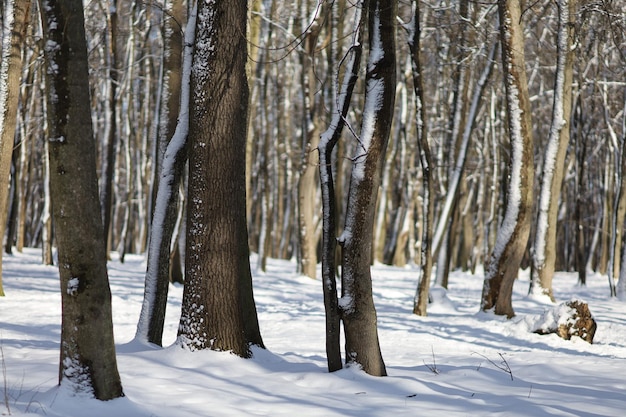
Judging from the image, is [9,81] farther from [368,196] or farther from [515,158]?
[515,158]

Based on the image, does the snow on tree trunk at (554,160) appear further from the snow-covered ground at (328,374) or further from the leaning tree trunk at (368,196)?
the leaning tree trunk at (368,196)

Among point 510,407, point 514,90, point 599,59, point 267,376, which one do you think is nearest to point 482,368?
point 510,407

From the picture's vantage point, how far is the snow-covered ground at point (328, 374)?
188 inches

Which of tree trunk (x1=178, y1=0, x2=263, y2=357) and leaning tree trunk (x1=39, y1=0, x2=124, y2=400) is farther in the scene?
tree trunk (x1=178, y1=0, x2=263, y2=357)

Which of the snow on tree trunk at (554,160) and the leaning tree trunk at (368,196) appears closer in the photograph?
the leaning tree trunk at (368,196)

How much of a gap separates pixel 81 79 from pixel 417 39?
8.42 meters

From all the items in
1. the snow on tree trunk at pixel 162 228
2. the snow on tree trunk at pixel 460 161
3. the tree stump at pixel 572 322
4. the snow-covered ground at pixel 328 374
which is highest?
the snow on tree trunk at pixel 460 161

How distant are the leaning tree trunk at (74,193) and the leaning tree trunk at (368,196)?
2233mm

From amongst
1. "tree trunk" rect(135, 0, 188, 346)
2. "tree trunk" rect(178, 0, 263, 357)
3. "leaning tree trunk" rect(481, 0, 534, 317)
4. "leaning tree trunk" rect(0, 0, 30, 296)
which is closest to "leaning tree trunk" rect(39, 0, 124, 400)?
"tree trunk" rect(178, 0, 263, 357)

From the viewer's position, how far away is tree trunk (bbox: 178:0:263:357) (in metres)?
6.09

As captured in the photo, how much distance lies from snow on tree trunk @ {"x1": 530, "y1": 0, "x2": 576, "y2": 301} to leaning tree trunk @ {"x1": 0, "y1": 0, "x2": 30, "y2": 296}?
10011mm

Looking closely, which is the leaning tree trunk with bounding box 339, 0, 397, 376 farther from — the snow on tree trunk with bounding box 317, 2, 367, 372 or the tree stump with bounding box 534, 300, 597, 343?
the tree stump with bounding box 534, 300, 597, 343

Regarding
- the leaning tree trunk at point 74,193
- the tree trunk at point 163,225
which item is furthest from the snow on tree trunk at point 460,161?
the leaning tree trunk at point 74,193

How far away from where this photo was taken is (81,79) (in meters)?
4.32
